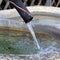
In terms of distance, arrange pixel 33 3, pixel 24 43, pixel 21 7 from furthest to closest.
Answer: pixel 33 3 → pixel 24 43 → pixel 21 7

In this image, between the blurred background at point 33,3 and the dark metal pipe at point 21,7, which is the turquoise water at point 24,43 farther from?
the blurred background at point 33,3

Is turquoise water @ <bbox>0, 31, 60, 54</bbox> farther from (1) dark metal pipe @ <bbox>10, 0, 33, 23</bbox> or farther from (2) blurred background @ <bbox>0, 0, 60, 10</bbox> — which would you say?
(2) blurred background @ <bbox>0, 0, 60, 10</bbox>

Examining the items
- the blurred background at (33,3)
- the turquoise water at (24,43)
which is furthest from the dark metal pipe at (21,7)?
the blurred background at (33,3)

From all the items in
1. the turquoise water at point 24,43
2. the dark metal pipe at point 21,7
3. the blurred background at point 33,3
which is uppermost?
the dark metal pipe at point 21,7

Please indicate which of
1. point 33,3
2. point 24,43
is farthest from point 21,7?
point 33,3

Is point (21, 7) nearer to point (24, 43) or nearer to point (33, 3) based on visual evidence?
point (24, 43)

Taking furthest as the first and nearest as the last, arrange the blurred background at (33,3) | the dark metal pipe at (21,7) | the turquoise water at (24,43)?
the blurred background at (33,3), the turquoise water at (24,43), the dark metal pipe at (21,7)

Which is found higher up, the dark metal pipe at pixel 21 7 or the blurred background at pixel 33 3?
the dark metal pipe at pixel 21 7

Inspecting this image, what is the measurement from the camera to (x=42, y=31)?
Answer: 16.7 feet

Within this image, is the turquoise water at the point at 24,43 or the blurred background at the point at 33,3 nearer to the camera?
the turquoise water at the point at 24,43

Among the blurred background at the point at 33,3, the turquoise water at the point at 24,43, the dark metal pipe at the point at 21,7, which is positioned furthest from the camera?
the blurred background at the point at 33,3

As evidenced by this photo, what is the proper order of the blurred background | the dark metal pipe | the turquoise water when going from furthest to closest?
the blurred background
the turquoise water
the dark metal pipe

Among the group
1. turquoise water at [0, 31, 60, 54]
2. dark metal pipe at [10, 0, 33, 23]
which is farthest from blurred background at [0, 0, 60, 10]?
dark metal pipe at [10, 0, 33, 23]

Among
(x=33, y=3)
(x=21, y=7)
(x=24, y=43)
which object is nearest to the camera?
(x=21, y=7)
